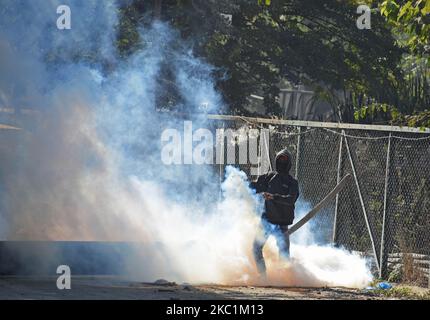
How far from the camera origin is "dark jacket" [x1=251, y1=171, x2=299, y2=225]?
40.9 feet

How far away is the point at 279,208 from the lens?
12.5m

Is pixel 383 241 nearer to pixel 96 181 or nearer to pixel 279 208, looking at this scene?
pixel 279 208

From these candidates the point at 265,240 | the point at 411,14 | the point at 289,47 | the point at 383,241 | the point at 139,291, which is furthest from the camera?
the point at 289,47

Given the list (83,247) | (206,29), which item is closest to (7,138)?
(83,247)

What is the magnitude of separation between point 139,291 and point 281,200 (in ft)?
8.68

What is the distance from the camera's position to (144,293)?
1048cm

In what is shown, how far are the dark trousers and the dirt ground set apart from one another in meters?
0.65

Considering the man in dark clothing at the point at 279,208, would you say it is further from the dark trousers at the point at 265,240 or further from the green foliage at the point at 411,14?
the green foliage at the point at 411,14

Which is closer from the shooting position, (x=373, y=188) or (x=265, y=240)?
(x=265, y=240)

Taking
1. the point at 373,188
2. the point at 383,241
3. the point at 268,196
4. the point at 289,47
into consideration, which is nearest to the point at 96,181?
the point at 268,196

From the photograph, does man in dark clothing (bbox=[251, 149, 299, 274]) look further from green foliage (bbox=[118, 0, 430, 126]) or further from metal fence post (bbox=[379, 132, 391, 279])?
green foliage (bbox=[118, 0, 430, 126])

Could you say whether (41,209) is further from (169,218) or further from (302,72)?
(302,72)

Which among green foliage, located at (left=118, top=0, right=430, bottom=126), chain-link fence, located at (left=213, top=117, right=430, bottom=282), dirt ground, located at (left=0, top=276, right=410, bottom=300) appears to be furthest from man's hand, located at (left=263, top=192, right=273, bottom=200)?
green foliage, located at (left=118, top=0, right=430, bottom=126)
